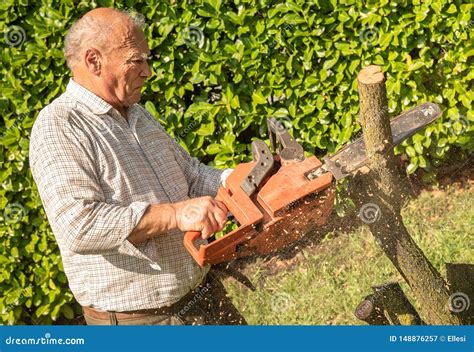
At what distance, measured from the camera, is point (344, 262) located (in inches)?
234

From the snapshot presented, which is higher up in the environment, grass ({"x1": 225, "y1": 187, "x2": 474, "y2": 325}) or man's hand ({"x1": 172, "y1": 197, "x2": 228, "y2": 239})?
man's hand ({"x1": 172, "y1": 197, "x2": 228, "y2": 239})

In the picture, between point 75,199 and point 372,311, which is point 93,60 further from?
point 372,311

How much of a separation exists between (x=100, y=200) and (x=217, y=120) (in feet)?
7.45

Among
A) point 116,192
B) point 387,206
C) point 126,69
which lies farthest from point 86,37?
point 387,206

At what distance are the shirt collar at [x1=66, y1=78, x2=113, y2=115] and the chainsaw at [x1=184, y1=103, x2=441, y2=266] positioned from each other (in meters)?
0.67

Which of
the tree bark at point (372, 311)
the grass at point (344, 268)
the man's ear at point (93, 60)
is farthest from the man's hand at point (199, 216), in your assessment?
the grass at point (344, 268)

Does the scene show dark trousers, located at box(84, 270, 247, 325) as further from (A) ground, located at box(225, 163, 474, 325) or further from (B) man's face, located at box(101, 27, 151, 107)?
(A) ground, located at box(225, 163, 474, 325)

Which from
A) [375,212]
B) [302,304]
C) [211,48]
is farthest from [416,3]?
[302,304]

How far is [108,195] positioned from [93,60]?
65cm

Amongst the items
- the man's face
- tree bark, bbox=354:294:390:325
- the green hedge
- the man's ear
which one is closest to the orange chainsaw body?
the man's face

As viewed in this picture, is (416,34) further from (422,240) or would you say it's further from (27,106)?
(27,106)

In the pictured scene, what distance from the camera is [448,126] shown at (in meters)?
5.71

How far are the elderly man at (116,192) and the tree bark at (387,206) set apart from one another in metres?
0.95

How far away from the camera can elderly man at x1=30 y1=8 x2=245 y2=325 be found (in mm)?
3416
